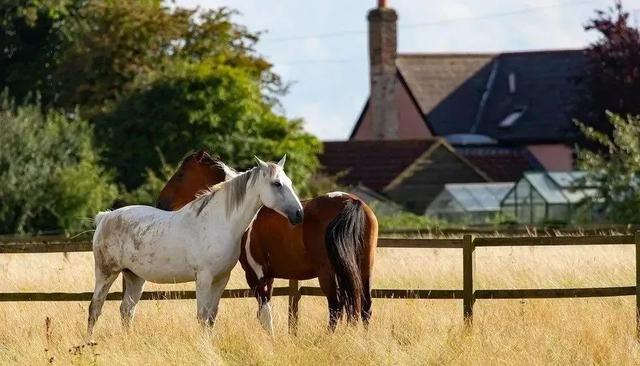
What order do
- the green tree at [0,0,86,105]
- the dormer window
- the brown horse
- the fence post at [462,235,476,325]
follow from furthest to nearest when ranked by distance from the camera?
the dormer window
the green tree at [0,0,86,105]
the fence post at [462,235,476,325]
the brown horse

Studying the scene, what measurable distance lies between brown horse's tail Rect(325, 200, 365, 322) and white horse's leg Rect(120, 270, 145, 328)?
2.21 m

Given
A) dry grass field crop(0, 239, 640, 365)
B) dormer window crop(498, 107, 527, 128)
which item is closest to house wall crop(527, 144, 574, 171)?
dormer window crop(498, 107, 527, 128)

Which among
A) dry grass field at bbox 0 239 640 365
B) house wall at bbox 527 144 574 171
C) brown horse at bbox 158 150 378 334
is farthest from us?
house wall at bbox 527 144 574 171

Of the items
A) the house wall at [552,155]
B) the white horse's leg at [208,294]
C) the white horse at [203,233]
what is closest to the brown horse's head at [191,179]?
the white horse at [203,233]

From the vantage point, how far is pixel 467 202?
52438 millimetres

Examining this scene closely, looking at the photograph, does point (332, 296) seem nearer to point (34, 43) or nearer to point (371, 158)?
point (34, 43)

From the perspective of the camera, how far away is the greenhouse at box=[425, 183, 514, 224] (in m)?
51.6

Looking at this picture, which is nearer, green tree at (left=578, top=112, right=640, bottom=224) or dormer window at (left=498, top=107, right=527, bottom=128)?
green tree at (left=578, top=112, right=640, bottom=224)

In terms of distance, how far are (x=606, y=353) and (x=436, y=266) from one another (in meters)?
8.46

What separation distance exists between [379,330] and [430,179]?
44.3 meters

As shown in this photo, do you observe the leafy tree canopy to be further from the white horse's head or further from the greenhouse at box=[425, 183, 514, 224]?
the white horse's head

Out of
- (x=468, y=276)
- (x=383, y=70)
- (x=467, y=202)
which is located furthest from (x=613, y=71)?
(x=468, y=276)

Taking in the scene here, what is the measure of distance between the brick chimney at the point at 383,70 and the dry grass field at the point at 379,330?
157 feet

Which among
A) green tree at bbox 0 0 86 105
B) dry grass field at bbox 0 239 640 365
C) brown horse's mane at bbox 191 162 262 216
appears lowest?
dry grass field at bbox 0 239 640 365
